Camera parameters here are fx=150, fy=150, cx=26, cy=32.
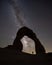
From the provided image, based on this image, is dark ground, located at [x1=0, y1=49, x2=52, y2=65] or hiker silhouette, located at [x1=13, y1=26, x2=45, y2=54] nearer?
dark ground, located at [x1=0, y1=49, x2=52, y2=65]

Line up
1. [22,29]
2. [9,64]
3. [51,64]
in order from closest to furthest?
1. [9,64]
2. [51,64]
3. [22,29]

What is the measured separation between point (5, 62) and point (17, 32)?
23861 millimetres

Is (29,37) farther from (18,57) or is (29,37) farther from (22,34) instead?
(18,57)

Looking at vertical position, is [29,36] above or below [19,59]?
above

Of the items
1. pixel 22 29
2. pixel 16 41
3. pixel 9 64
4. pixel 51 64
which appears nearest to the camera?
pixel 9 64

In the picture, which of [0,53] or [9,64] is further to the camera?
[0,53]

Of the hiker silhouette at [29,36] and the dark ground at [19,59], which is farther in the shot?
the hiker silhouette at [29,36]

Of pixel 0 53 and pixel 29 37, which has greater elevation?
pixel 29 37

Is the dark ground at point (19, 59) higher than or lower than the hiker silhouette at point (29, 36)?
lower

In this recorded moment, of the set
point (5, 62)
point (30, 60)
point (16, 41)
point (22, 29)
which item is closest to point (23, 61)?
point (30, 60)

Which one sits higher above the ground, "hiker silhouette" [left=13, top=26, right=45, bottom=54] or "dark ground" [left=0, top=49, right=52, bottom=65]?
"hiker silhouette" [left=13, top=26, right=45, bottom=54]

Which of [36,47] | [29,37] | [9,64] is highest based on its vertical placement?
[29,37]

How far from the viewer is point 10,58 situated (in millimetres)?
11672

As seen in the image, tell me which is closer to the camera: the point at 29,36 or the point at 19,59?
the point at 19,59
